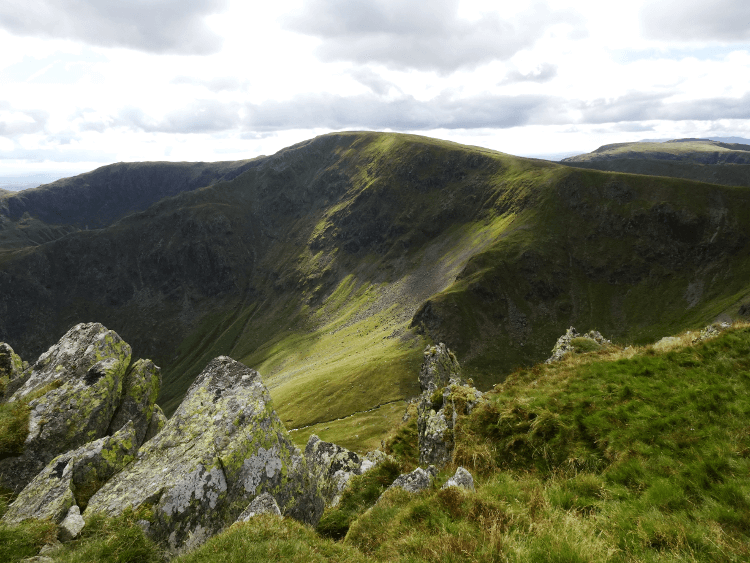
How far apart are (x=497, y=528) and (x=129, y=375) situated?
21336 mm

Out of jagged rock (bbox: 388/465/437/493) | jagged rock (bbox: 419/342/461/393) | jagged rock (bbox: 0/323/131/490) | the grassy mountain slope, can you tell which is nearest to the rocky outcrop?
the grassy mountain slope

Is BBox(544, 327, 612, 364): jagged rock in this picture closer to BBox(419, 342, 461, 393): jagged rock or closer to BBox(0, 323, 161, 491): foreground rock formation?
BBox(419, 342, 461, 393): jagged rock

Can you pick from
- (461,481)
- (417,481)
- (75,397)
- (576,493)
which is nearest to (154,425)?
(75,397)

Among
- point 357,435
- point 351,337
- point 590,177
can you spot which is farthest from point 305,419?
point 590,177

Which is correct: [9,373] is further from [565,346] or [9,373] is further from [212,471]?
[565,346]

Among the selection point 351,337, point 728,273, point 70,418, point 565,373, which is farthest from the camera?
point 351,337

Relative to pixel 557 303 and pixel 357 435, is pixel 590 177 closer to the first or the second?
pixel 557 303

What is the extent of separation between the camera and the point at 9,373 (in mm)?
22672

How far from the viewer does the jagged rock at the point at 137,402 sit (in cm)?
1956

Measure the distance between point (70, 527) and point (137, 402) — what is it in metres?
10.1

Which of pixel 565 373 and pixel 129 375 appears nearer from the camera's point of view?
pixel 565 373

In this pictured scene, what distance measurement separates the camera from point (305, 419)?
11894 cm

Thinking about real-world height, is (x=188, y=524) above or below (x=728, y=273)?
above

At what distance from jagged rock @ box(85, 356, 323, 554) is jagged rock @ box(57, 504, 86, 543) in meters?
0.65
